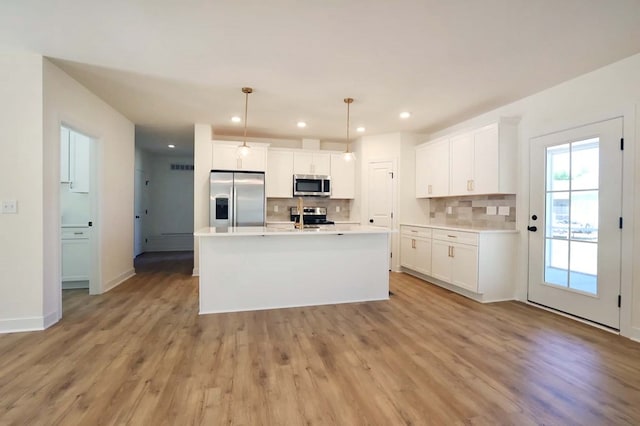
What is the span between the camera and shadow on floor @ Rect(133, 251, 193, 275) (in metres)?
5.52

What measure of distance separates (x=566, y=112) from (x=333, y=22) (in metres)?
2.83

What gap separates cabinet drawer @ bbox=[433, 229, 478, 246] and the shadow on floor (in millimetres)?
4284

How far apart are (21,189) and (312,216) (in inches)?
160

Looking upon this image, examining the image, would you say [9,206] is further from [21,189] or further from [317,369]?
[317,369]

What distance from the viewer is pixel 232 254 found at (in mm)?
3279

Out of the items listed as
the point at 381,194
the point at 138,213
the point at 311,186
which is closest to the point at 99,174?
the point at 311,186

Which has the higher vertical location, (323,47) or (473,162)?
(323,47)

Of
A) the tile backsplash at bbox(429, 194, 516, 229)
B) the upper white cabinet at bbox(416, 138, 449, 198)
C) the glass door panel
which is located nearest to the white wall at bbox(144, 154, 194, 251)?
the upper white cabinet at bbox(416, 138, 449, 198)

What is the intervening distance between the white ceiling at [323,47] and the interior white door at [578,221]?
0.75 m

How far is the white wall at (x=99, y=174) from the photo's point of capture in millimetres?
2877

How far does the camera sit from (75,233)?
4109 mm

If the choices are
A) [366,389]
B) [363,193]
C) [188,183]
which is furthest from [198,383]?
[188,183]

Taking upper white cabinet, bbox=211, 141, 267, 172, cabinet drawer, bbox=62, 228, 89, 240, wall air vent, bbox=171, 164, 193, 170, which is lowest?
cabinet drawer, bbox=62, 228, 89, 240

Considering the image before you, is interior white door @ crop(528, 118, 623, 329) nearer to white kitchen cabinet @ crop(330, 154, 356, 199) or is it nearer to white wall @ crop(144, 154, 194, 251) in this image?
white kitchen cabinet @ crop(330, 154, 356, 199)
